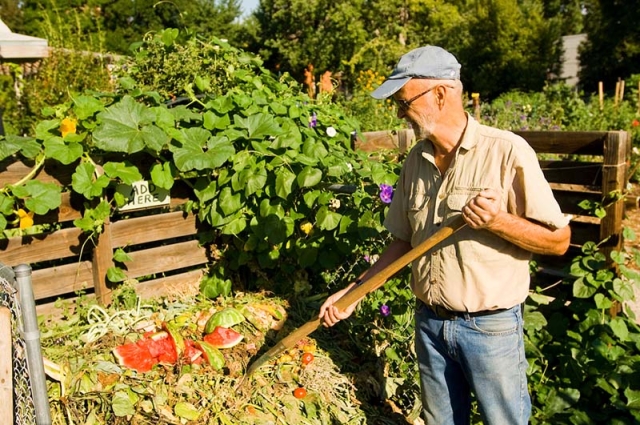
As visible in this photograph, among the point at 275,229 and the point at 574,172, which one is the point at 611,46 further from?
the point at 275,229

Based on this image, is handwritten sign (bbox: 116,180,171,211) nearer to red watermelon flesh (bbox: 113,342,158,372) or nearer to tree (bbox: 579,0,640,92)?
red watermelon flesh (bbox: 113,342,158,372)

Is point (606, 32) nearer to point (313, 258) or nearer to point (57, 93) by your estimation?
point (57, 93)

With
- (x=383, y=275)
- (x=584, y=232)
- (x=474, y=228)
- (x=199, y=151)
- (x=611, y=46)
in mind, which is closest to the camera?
(x=474, y=228)

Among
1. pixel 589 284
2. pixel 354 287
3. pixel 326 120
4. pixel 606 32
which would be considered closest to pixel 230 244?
pixel 326 120

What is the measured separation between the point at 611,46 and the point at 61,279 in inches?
1184

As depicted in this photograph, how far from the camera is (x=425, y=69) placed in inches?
86.9

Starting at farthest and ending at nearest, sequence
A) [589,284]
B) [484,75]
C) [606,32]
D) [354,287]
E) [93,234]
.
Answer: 1. [606,32]
2. [484,75]
3. [589,284]
4. [93,234]
5. [354,287]

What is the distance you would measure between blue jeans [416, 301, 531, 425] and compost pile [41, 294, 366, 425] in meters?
0.93

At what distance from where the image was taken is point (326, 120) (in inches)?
176

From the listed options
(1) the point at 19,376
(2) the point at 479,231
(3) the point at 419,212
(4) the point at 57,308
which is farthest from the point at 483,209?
(4) the point at 57,308

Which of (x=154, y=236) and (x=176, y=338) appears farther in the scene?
(x=154, y=236)

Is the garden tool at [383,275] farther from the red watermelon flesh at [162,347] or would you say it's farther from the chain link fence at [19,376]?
the chain link fence at [19,376]

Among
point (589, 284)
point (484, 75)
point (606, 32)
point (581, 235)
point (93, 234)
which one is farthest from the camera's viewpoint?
point (606, 32)

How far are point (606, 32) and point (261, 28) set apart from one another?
15181 millimetres
